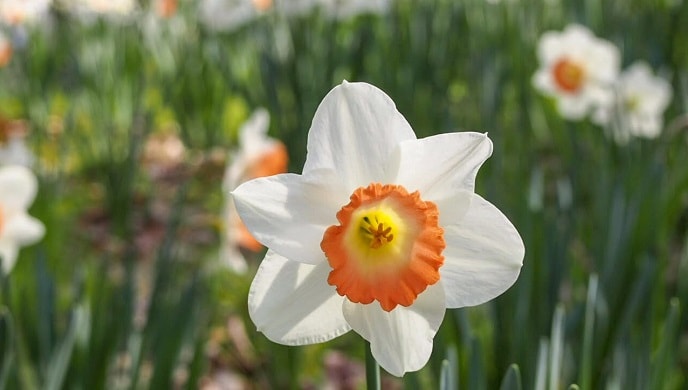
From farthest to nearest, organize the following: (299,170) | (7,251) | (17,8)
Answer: (17,8), (299,170), (7,251)

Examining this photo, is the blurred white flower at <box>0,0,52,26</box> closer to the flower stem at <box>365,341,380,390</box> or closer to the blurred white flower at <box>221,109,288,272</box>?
the blurred white flower at <box>221,109,288,272</box>

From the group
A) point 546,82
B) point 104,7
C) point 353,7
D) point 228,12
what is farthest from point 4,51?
point 546,82

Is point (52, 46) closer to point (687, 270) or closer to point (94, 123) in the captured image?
point (94, 123)

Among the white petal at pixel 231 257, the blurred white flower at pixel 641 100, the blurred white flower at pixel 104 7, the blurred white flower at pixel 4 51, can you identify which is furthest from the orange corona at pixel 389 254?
the blurred white flower at pixel 104 7

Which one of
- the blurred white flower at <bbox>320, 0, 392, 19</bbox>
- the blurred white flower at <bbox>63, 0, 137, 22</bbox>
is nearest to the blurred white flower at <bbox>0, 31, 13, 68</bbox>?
the blurred white flower at <bbox>63, 0, 137, 22</bbox>

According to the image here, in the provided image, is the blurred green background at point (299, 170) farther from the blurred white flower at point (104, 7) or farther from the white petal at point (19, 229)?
the blurred white flower at point (104, 7)

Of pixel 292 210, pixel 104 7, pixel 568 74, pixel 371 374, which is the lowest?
pixel 104 7

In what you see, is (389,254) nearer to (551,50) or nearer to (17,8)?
A: (551,50)
